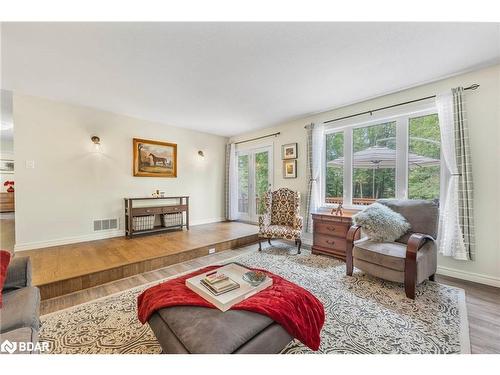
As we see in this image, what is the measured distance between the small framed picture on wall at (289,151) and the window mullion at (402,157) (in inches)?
69.6

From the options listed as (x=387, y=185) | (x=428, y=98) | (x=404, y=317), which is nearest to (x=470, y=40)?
(x=428, y=98)

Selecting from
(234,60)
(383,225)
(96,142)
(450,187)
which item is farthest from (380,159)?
(96,142)

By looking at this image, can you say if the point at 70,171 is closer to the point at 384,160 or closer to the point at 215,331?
the point at 215,331

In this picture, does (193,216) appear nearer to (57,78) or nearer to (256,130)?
(256,130)

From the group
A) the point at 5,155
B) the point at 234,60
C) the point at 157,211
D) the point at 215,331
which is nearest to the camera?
the point at 215,331

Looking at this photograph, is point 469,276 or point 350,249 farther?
point 350,249

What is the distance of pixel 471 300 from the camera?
2.10 metres

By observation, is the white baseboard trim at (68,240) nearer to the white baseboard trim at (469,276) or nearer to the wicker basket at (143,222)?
the wicker basket at (143,222)

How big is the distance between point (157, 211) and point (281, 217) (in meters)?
2.49

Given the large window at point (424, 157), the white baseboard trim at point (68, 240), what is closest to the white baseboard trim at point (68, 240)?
the white baseboard trim at point (68, 240)

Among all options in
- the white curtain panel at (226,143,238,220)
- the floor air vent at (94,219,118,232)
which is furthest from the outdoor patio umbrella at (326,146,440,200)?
the floor air vent at (94,219,118,232)

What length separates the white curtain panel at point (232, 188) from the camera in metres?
5.72

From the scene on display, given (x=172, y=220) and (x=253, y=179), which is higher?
(x=253, y=179)

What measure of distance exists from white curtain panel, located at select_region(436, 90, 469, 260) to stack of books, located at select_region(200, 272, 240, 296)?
2.76 m
